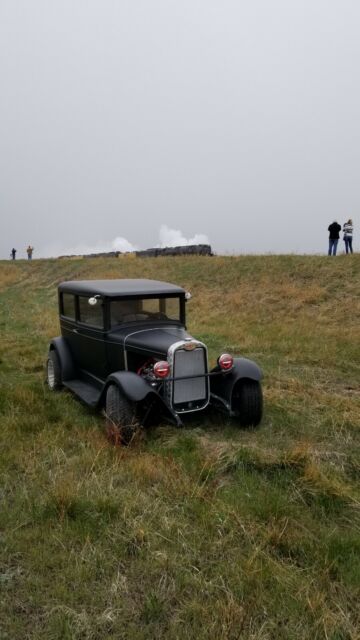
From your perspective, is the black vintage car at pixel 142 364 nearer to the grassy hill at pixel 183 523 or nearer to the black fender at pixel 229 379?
the black fender at pixel 229 379

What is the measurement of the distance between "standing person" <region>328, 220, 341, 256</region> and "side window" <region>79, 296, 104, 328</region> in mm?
14456

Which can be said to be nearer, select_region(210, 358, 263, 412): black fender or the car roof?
select_region(210, 358, 263, 412): black fender

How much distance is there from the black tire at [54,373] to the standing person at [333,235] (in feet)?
47.4

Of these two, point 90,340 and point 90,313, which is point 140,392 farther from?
point 90,313

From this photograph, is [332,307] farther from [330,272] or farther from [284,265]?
[284,265]

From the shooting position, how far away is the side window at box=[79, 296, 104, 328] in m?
6.14

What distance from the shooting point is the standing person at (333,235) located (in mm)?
18688

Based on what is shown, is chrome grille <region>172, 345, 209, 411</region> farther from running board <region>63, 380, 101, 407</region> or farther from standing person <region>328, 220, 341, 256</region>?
standing person <region>328, 220, 341, 256</region>

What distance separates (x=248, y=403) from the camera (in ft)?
17.3

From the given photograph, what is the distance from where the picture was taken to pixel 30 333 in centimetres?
1275

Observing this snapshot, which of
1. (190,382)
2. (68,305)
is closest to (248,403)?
(190,382)

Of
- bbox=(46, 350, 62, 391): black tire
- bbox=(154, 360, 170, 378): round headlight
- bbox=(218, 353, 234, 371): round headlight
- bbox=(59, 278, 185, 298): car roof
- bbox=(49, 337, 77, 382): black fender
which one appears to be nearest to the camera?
bbox=(154, 360, 170, 378): round headlight

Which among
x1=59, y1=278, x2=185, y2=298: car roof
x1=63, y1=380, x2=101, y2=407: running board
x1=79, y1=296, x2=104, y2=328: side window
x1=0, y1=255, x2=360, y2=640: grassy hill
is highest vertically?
x1=59, y1=278, x2=185, y2=298: car roof

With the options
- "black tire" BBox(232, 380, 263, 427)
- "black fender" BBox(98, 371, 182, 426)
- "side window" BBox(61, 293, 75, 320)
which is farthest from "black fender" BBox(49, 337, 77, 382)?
"black tire" BBox(232, 380, 263, 427)
